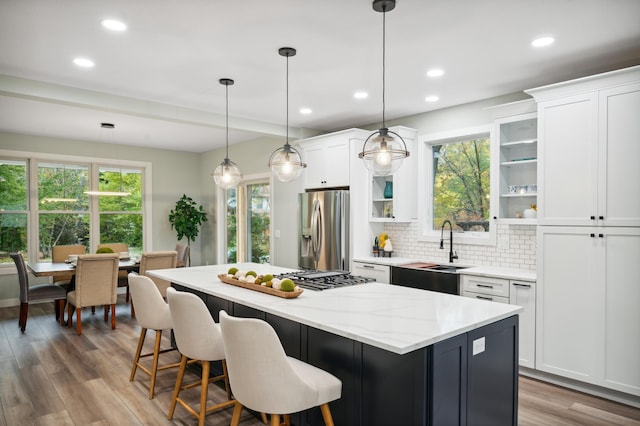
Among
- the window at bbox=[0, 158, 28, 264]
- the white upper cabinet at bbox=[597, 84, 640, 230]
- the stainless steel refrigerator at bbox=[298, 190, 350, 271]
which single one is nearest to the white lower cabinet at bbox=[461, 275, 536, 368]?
the white upper cabinet at bbox=[597, 84, 640, 230]

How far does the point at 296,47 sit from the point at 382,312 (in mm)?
2038

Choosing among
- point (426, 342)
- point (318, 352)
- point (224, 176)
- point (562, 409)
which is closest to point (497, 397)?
point (426, 342)

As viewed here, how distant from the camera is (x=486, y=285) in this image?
150 inches

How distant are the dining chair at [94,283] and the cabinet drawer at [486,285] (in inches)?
160

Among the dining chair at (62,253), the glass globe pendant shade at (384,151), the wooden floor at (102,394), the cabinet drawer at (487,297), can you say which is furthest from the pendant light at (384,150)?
the dining chair at (62,253)

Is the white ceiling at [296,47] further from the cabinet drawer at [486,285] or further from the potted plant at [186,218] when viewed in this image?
the potted plant at [186,218]

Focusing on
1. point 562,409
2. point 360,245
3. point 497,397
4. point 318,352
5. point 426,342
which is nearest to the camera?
point 426,342

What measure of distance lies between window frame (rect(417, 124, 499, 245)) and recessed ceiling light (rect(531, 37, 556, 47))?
133 cm

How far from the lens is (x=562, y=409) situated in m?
3.07

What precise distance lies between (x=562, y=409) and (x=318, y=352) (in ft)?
6.49

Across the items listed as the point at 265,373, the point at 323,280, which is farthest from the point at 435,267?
the point at 265,373

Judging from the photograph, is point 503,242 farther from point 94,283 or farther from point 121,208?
point 121,208

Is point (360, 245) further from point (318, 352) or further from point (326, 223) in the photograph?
point (318, 352)

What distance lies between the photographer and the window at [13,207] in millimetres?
6430
